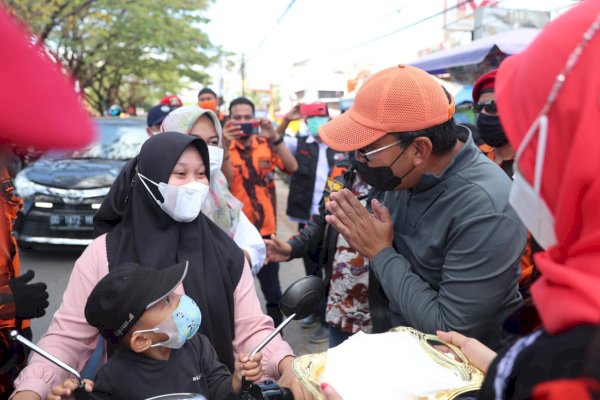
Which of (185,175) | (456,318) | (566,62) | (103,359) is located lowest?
(103,359)

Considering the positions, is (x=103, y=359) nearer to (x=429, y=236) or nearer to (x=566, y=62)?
(x=429, y=236)

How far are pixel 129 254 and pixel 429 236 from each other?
1.12 m

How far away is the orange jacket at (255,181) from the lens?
14.6ft

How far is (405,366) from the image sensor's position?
1125 millimetres

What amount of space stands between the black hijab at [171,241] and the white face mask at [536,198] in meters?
1.36

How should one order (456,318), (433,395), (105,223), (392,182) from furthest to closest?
(105,223) → (392,182) → (456,318) → (433,395)

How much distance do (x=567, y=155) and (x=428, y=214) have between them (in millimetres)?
988

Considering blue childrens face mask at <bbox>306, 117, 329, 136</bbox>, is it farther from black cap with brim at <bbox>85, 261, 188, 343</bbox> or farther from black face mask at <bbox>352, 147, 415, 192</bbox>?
black cap with brim at <bbox>85, 261, 188, 343</bbox>

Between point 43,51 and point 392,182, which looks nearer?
point 43,51

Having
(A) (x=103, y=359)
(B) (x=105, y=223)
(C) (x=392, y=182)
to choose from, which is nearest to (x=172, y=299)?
(A) (x=103, y=359)

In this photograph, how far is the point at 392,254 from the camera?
5.81ft

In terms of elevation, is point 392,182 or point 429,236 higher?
point 392,182

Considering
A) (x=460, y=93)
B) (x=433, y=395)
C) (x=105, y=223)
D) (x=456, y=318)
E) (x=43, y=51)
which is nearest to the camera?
(x=43, y=51)

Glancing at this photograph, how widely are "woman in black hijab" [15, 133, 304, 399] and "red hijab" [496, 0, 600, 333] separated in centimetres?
114
